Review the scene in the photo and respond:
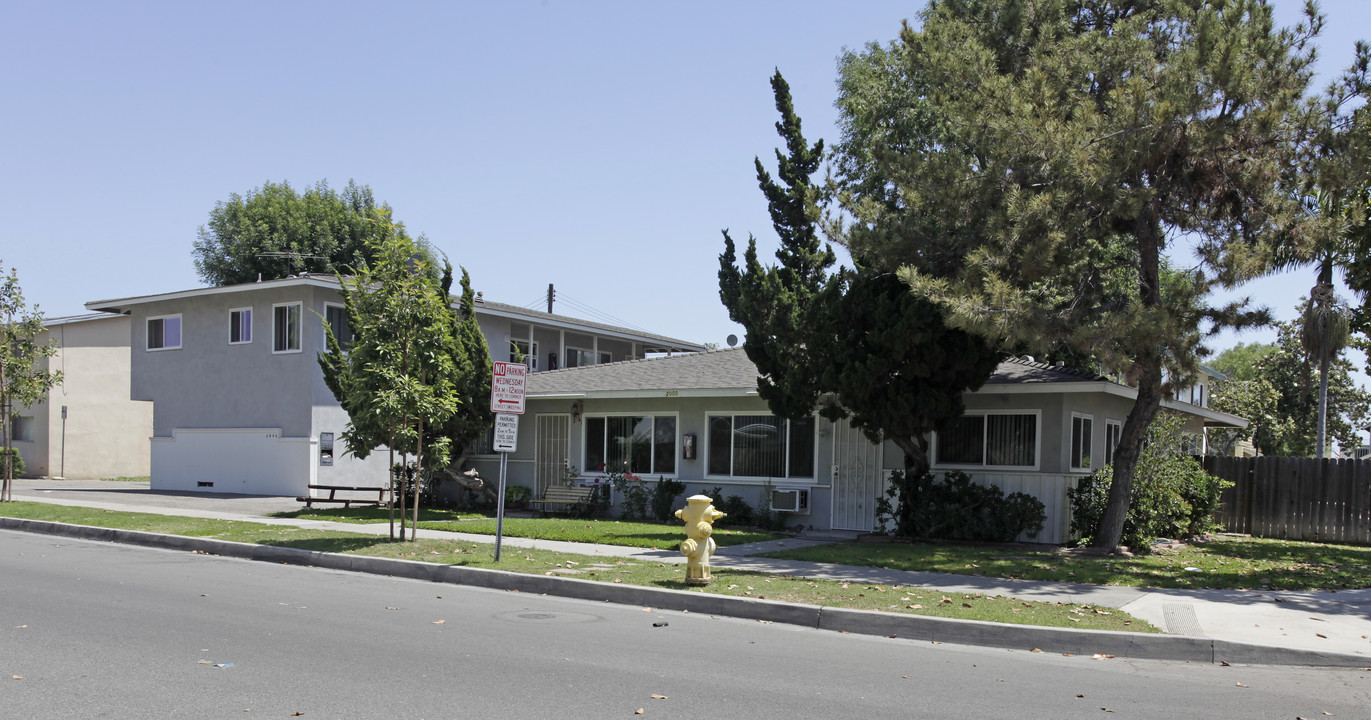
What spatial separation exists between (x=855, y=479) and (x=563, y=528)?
5662mm

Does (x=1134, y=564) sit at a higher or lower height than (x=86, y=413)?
lower

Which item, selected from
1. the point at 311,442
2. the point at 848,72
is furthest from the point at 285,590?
the point at 848,72

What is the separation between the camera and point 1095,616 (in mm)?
9836

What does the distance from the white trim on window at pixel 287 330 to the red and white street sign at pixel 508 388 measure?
15.8 meters

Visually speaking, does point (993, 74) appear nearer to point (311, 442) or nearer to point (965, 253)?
point (965, 253)

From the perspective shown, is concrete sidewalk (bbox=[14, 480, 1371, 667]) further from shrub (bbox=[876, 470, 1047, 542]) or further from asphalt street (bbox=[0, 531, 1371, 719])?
shrub (bbox=[876, 470, 1047, 542])

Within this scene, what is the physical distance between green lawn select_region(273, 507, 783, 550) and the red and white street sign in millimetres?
3586

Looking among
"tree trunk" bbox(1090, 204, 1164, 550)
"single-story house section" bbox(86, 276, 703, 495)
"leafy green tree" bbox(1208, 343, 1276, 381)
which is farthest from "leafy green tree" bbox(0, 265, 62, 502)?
"leafy green tree" bbox(1208, 343, 1276, 381)

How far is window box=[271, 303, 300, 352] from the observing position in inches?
1065

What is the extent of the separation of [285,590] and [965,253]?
10.3m

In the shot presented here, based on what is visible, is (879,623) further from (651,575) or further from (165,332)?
(165,332)

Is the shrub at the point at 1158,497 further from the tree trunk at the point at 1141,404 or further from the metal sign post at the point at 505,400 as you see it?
the metal sign post at the point at 505,400

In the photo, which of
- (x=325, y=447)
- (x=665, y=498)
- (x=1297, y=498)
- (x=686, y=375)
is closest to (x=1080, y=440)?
(x=1297, y=498)

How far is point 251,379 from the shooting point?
92.1ft
